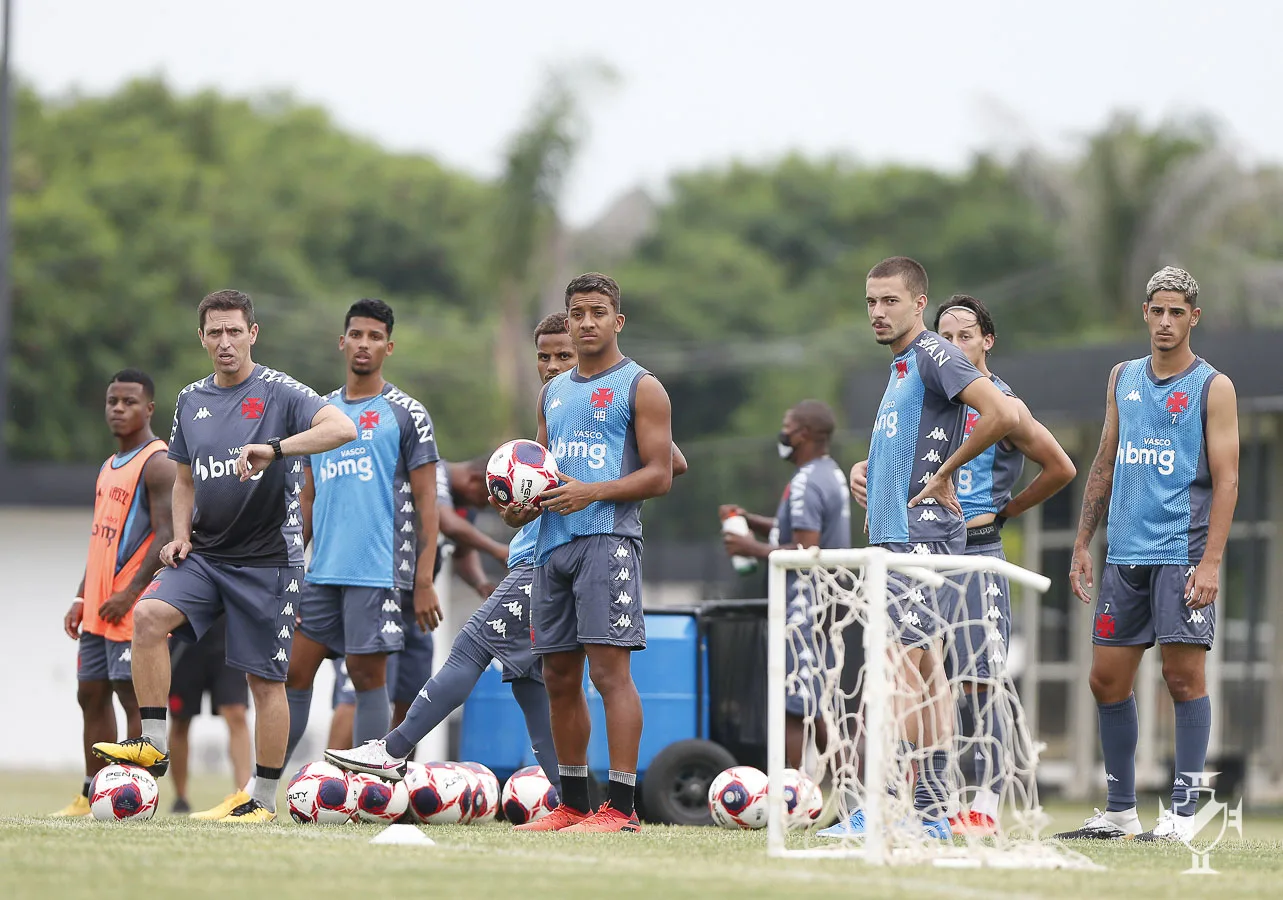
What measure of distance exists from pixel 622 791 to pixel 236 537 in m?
2.22

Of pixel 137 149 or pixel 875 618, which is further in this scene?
pixel 137 149

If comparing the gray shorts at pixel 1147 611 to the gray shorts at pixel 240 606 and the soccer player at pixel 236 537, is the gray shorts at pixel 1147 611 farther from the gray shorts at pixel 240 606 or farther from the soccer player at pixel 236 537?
the gray shorts at pixel 240 606

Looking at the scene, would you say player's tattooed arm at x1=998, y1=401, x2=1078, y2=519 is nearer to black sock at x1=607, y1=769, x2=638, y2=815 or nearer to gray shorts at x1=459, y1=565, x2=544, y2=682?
black sock at x1=607, y1=769, x2=638, y2=815

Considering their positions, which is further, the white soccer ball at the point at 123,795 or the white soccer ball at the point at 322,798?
the white soccer ball at the point at 322,798

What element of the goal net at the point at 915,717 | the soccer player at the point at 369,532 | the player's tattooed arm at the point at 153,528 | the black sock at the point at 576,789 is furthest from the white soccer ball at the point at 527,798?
the player's tattooed arm at the point at 153,528

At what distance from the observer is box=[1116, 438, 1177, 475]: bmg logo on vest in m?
8.39

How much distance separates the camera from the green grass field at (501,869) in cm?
550

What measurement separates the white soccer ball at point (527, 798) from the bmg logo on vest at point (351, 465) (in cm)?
175

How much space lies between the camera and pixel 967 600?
8070 mm

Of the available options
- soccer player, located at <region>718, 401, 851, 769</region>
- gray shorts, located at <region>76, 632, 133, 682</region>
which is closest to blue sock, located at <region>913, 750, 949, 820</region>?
soccer player, located at <region>718, 401, 851, 769</region>

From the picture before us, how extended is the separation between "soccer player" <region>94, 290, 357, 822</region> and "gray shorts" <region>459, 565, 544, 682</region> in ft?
2.96

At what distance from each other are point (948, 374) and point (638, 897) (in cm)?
317

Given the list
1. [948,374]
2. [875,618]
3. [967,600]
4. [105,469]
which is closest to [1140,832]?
[967,600]

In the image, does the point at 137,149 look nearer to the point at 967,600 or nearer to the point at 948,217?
the point at 948,217
